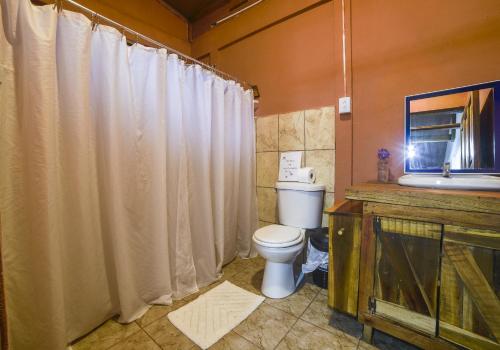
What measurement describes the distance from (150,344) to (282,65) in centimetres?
211

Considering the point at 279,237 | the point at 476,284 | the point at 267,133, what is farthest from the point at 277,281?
the point at 267,133

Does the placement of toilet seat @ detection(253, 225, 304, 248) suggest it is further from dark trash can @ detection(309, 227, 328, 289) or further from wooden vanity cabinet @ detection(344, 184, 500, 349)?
wooden vanity cabinet @ detection(344, 184, 500, 349)

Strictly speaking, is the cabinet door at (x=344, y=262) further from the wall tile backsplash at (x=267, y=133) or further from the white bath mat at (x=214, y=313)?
the wall tile backsplash at (x=267, y=133)

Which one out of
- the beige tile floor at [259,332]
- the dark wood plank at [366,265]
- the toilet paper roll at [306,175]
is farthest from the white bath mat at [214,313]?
the toilet paper roll at [306,175]

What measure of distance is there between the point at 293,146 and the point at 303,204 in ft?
1.71

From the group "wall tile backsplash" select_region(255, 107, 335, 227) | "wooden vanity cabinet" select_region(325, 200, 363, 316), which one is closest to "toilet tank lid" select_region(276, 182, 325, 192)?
"wall tile backsplash" select_region(255, 107, 335, 227)

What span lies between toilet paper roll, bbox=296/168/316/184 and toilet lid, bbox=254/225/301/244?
364 mm

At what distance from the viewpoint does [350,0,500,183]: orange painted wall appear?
1207 millimetres

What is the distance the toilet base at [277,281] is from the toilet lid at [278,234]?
7.3 inches

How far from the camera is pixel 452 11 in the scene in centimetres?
126

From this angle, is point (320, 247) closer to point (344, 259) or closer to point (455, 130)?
point (344, 259)

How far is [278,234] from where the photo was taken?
1.45 meters

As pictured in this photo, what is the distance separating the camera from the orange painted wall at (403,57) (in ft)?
3.96

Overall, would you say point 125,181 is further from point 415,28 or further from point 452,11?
point 452,11
